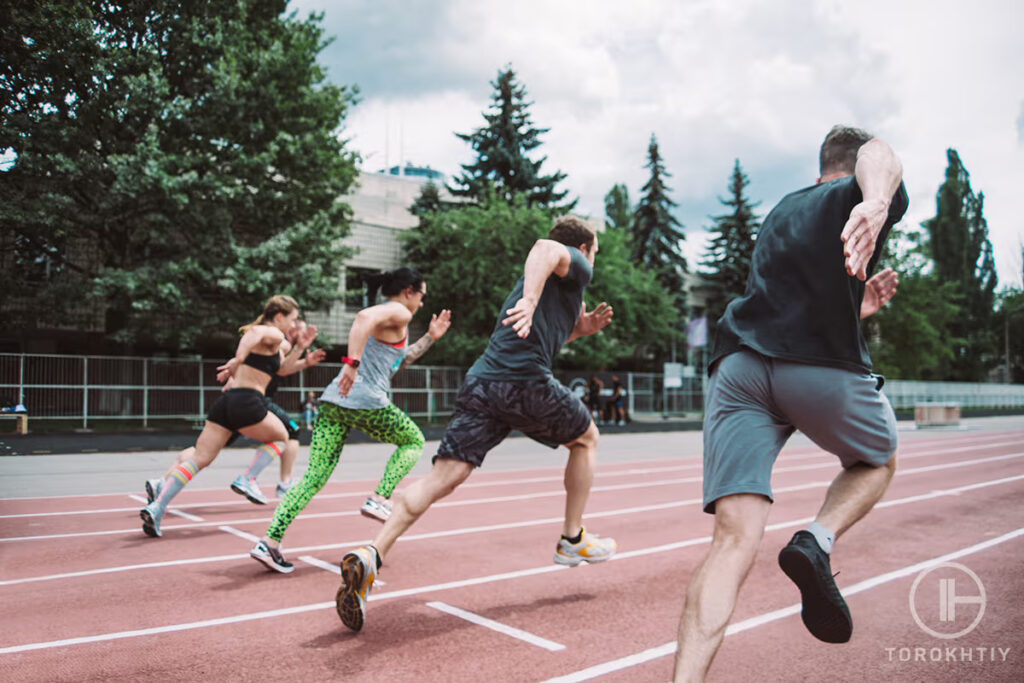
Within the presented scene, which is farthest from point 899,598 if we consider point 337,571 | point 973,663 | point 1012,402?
point 1012,402

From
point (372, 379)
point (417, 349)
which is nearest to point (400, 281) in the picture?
point (372, 379)

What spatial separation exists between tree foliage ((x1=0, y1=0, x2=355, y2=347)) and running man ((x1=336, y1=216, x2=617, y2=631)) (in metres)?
2.83

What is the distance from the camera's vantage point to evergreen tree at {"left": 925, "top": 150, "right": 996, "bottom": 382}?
4009 cm

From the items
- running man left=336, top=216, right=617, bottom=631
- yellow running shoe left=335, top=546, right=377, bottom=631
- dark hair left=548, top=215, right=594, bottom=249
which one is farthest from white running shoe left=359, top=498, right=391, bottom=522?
dark hair left=548, top=215, right=594, bottom=249

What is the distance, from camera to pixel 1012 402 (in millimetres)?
57562

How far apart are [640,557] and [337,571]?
2.17 metres

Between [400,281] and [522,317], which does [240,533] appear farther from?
[522,317]

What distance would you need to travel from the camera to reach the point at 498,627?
4.01 meters

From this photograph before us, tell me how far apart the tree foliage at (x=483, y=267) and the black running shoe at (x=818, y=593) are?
2690 cm

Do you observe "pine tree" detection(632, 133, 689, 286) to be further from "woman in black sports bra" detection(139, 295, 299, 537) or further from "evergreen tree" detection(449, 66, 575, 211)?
"woman in black sports bra" detection(139, 295, 299, 537)

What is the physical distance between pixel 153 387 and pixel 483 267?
12.9 metres

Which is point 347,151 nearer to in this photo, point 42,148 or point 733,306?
point 42,148

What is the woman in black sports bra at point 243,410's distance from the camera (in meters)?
6.43

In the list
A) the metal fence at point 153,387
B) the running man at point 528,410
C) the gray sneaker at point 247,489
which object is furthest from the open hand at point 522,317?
the gray sneaker at point 247,489
